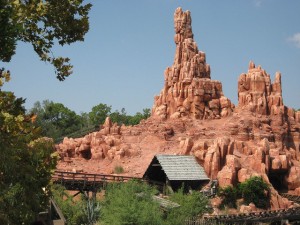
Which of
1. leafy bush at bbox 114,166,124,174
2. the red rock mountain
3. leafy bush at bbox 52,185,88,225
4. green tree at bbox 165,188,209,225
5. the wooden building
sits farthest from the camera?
leafy bush at bbox 114,166,124,174

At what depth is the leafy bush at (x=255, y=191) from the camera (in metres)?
33.4

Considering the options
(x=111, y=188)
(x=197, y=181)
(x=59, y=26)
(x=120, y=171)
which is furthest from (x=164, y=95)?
(x=59, y=26)

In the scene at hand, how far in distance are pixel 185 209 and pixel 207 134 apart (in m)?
19.1

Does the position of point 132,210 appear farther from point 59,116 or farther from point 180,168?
point 59,116

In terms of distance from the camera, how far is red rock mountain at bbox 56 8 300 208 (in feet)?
125

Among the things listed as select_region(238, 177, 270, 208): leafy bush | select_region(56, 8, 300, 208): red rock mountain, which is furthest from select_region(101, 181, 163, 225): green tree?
select_region(56, 8, 300, 208): red rock mountain

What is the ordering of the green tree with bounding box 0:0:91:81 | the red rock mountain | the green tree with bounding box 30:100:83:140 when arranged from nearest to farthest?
the green tree with bounding box 0:0:91:81 → the red rock mountain → the green tree with bounding box 30:100:83:140

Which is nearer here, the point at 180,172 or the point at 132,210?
the point at 132,210

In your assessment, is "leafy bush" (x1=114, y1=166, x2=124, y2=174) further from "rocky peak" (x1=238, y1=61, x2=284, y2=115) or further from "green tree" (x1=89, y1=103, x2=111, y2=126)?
"green tree" (x1=89, y1=103, x2=111, y2=126)

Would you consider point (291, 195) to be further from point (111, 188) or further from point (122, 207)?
point (122, 207)

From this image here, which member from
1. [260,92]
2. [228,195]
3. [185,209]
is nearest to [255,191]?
[228,195]

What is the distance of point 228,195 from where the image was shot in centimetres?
3366

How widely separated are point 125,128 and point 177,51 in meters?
12.0

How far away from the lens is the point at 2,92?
27.3 ft
